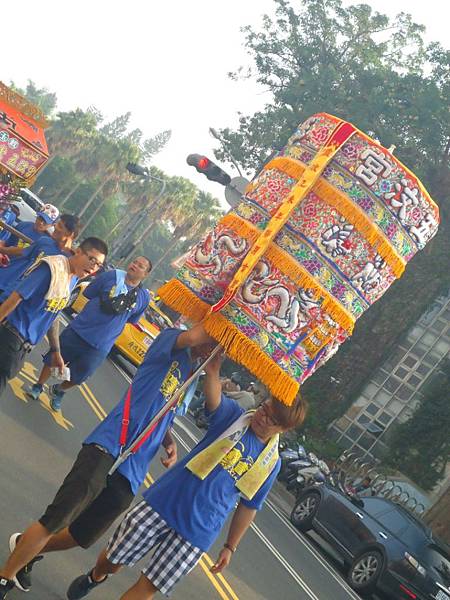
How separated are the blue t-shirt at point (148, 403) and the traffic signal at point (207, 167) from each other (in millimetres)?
8141

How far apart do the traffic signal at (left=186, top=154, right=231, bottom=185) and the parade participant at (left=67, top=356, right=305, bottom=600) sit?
8.19m

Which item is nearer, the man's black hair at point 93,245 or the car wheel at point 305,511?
the man's black hair at point 93,245

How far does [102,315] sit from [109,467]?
3.02 metres

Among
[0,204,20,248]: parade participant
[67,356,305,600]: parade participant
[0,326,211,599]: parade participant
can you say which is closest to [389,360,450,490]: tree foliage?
[0,204,20,248]: parade participant

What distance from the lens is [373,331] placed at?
22766mm

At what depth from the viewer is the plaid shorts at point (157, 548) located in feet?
12.0

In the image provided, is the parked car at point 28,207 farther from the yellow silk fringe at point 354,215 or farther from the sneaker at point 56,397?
the yellow silk fringe at point 354,215

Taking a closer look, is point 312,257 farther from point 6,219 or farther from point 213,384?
point 6,219

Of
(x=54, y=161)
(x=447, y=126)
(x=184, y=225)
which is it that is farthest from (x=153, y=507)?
(x=54, y=161)

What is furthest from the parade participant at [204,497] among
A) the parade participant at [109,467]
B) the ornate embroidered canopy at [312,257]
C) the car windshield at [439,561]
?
the car windshield at [439,561]

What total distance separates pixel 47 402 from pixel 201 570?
2789 mm

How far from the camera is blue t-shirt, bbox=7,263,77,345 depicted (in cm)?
468

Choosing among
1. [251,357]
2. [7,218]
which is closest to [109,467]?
[251,357]

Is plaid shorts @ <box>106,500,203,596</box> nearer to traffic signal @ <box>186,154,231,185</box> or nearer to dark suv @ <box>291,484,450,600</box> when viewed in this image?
dark suv @ <box>291,484,450,600</box>
